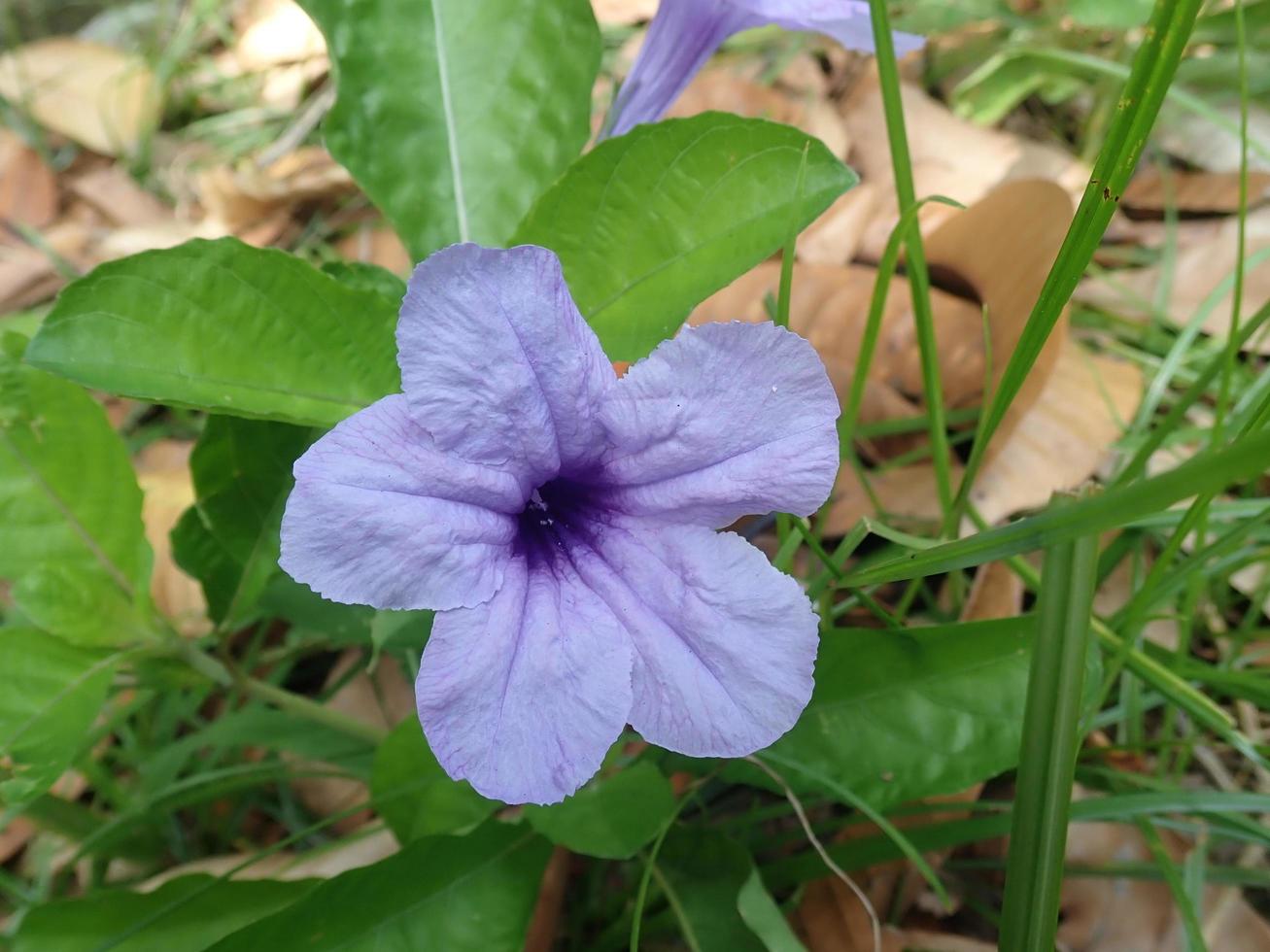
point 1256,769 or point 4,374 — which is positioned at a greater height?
point 4,374

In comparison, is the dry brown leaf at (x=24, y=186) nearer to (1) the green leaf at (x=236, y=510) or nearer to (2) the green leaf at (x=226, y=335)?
(1) the green leaf at (x=236, y=510)

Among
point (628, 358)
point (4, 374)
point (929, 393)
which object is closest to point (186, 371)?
point (4, 374)

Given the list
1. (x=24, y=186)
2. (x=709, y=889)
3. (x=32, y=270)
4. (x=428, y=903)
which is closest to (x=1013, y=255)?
(x=709, y=889)

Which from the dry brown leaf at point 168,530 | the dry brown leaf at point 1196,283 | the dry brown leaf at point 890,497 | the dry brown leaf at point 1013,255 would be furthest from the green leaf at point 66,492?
the dry brown leaf at point 1196,283

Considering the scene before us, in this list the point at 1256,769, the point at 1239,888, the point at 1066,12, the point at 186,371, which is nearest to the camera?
the point at 186,371

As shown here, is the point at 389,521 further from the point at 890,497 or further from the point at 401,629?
the point at 890,497

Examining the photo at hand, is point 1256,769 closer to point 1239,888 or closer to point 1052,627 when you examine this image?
point 1239,888
